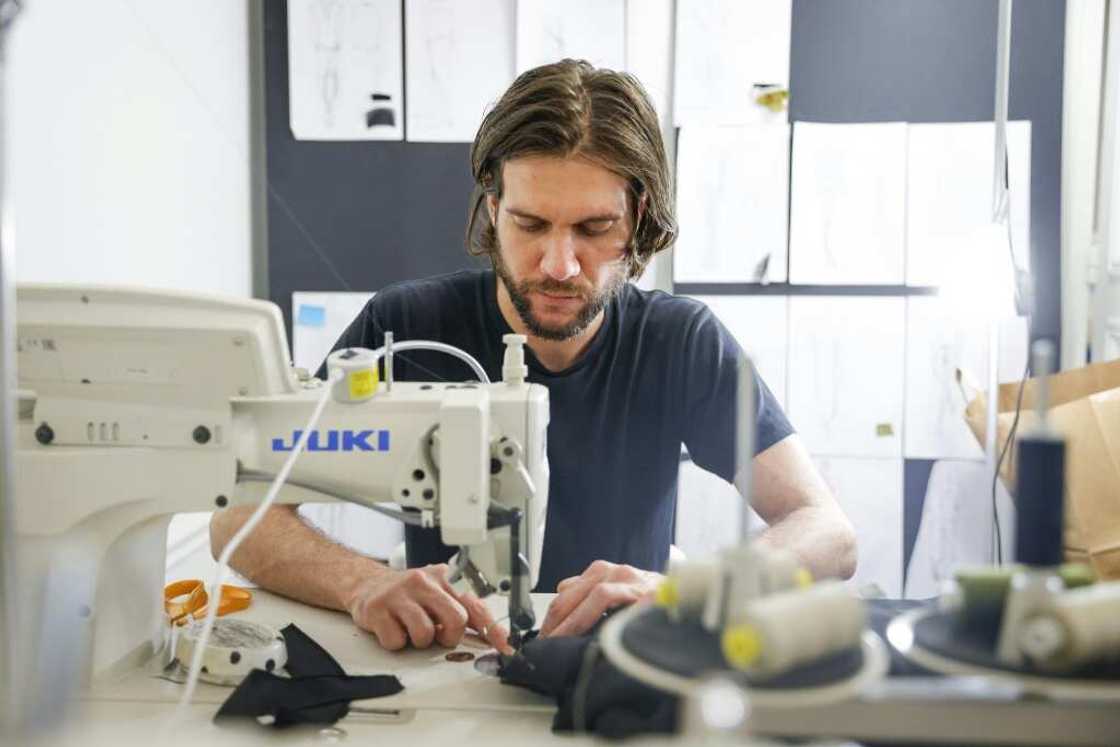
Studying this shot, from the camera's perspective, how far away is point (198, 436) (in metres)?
1.14

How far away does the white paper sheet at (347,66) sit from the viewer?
2797 millimetres

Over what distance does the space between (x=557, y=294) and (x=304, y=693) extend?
31.9 inches

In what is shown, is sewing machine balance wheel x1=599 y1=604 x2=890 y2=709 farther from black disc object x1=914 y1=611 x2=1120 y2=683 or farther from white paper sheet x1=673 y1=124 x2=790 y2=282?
white paper sheet x1=673 y1=124 x2=790 y2=282

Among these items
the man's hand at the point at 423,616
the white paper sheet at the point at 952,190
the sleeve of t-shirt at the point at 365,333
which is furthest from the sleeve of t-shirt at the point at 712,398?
the white paper sheet at the point at 952,190

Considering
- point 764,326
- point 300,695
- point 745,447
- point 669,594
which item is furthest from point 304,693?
point 764,326

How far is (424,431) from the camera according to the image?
1.16 meters

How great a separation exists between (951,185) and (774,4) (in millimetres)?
660

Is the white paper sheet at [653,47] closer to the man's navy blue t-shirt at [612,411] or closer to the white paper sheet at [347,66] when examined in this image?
the white paper sheet at [347,66]

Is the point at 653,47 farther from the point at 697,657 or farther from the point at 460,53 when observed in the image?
the point at 697,657

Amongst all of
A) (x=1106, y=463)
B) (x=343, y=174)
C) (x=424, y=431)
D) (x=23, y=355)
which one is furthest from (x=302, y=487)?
(x=343, y=174)

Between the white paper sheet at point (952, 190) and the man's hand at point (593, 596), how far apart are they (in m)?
1.82

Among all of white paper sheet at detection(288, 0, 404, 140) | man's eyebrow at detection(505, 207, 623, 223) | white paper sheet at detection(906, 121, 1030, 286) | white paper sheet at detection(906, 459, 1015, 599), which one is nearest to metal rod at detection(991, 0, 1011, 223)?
white paper sheet at detection(906, 121, 1030, 286)

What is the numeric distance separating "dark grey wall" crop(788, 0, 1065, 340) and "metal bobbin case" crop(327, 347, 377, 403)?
1920mm

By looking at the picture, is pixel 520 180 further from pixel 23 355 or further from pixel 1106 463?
pixel 1106 463
